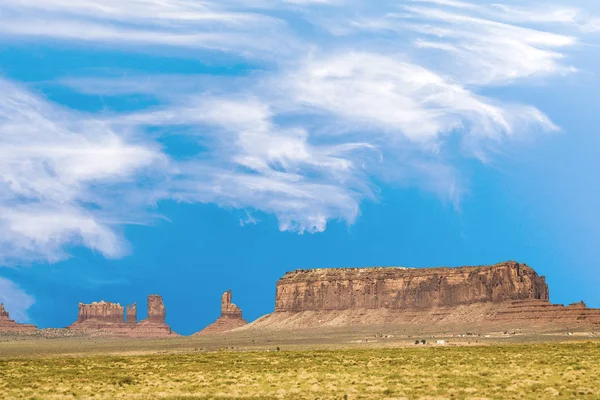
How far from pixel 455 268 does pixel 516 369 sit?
381ft

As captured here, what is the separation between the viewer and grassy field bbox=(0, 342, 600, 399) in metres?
57.9

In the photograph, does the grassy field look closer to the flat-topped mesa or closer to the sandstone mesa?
the sandstone mesa

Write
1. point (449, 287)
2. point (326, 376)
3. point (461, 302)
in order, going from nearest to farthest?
1. point (326, 376)
2. point (461, 302)
3. point (449, 287)

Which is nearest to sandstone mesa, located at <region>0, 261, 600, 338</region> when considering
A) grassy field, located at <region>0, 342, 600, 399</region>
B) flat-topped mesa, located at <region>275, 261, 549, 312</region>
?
flat-topped mesa, located at <region>275, 261, 549, 312</region>

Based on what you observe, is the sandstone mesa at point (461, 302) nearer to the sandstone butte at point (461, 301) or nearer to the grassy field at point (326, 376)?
the sandstone butte at point (461, 301)

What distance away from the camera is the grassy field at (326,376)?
57.9 meters

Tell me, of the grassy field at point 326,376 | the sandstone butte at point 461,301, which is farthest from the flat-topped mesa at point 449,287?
the grassy field at point 326,376

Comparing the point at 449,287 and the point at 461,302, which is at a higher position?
the point at 449,287

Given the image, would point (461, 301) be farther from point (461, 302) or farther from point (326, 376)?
point (326, 376)

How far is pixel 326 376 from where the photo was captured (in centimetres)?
6619

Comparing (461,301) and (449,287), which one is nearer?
(461,301)

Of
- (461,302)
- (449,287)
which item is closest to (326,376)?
(461,302)

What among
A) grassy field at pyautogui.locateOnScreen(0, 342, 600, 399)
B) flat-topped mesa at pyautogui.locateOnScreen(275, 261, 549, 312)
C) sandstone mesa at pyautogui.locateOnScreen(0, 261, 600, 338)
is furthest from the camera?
flat-topped mesa at pyautogui.locateOnScreen(275, 261, 549, 312)

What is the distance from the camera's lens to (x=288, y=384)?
63.2 metres
